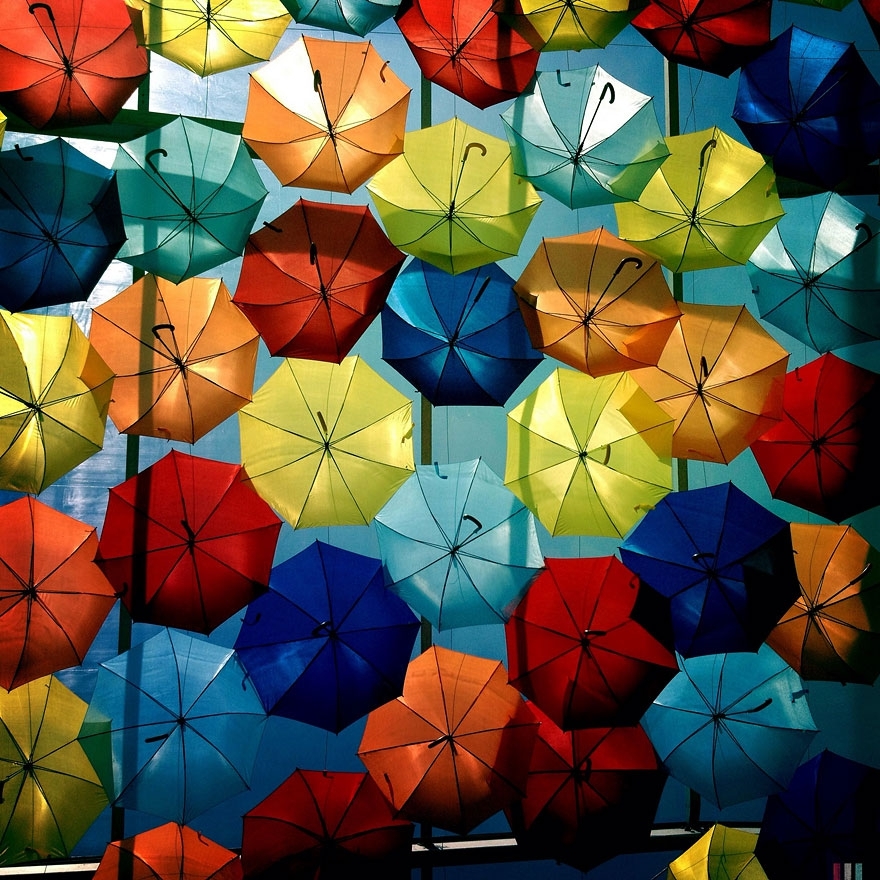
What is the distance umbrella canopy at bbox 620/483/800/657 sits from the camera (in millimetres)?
5402

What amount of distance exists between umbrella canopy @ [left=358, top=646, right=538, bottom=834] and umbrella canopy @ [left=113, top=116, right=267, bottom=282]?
2506 mm

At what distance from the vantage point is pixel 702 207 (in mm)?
5691

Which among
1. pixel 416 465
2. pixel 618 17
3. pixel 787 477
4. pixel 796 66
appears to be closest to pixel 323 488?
pixel 416 465

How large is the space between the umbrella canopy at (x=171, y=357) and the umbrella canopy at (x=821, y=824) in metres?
3.77

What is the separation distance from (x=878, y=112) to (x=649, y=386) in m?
2.09

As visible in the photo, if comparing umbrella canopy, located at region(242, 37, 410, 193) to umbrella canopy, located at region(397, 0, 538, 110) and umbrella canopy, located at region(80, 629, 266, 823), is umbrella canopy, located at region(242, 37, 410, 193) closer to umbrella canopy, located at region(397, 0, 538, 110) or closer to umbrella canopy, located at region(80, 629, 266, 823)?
umbrella canopy, located at region(397, 0, 538, 110)

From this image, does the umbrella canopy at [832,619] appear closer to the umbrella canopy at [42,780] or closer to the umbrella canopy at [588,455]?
the umbrella canopy at [588,455]

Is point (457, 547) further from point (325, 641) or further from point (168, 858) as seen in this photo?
point (168, 858)

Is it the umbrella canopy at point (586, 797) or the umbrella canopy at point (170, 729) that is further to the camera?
the umbrella canopy at point (586, 797)

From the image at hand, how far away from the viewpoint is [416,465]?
5.60 m

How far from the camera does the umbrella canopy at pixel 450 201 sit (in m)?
5.43

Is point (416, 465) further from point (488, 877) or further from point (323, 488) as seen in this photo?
point (488, 877)

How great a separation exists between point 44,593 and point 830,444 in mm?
4352

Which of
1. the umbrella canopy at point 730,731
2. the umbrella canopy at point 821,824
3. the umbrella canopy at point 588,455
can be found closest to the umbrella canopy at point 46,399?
the umbrella canopy at point 588,455
